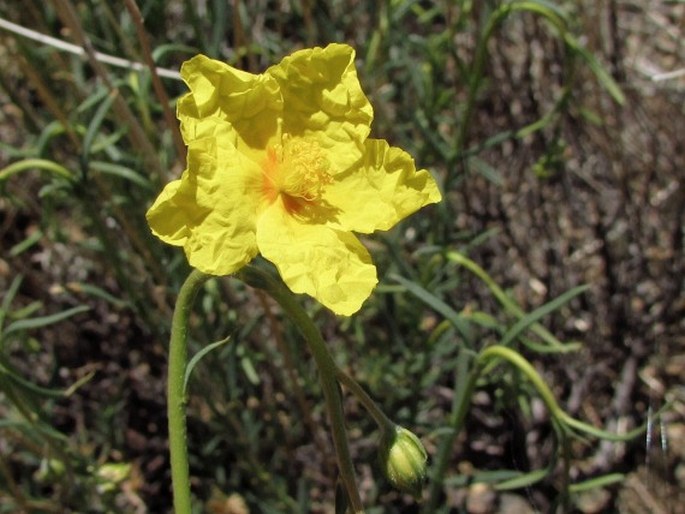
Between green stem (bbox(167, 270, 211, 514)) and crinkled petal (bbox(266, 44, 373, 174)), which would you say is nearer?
green stem (bbox(167, 270, 211, 514))

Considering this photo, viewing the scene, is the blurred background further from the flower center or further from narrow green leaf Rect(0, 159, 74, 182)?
the flower center

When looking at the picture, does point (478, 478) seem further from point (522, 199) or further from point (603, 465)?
point (522, 199)

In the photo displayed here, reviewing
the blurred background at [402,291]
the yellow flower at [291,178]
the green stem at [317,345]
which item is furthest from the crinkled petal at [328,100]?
the blurred background at [402,291]

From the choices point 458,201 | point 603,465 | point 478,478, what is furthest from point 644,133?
point 478,478

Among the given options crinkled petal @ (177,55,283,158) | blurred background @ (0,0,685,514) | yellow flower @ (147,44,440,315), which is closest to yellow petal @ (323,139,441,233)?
yellow flower @ (147,44,440,315)

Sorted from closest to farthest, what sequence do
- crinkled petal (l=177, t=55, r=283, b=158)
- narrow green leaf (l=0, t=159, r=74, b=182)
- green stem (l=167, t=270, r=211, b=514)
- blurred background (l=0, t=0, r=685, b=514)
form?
green stem (l=167, t=270, r=211, b=514), crinkled petal (l=177, t=55, r=283, b=158), narrow green leaf (l=0, t=159, r=74, b=182), blurred background (l=0, t=0, r=685, b=514)

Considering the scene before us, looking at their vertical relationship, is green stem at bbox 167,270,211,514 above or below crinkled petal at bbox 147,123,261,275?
below

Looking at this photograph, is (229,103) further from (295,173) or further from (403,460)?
(403,460)
